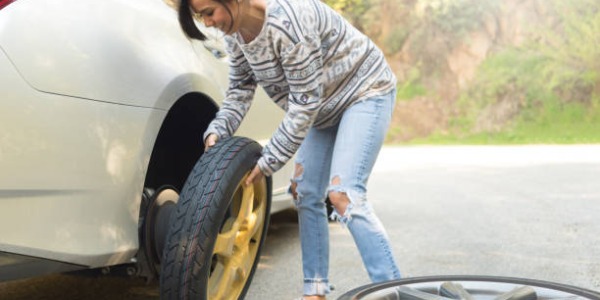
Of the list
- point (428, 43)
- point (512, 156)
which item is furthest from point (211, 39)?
point (428, 43)

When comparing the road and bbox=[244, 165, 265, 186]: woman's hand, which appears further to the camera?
the road

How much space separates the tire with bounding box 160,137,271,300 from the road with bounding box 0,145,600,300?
22.1 inches

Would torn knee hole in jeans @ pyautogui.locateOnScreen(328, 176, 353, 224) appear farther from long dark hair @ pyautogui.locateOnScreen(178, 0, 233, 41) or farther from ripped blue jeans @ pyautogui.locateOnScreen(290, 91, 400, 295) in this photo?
long dark hair @ pyautogui.locateOnScreen(178, 0, 233, 41)

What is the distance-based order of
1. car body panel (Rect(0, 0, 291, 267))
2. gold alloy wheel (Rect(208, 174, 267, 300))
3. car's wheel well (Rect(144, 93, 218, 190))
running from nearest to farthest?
car body panel (Rect(0, 0, 291, 267))
gold alloy wheel (Rect(208, 174, 267, 300))
car's wheel well (Rect(144, 93, 218, 190))

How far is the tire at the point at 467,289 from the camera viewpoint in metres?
1.73

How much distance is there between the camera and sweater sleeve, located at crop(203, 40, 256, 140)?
2.96m

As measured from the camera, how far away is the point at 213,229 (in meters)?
2.60

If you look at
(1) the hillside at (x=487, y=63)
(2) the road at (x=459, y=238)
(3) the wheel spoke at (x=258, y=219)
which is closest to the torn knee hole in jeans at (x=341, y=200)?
(3) the wheel spoke at (x=258, y=219)

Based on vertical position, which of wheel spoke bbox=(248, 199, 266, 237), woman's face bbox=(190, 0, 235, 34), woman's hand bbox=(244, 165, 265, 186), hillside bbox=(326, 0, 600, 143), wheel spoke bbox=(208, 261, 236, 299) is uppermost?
hillside bbox=(326, 0, 600, 143)

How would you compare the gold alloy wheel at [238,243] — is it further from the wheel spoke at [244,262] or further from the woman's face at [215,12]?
the woman's face at [215,12]

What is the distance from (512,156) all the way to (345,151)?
11.2 metres

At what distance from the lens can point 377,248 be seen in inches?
107

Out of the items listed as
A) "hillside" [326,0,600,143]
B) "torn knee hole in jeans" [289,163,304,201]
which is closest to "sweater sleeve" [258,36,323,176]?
"torn knee hole in jeans" [289,163,304,201]

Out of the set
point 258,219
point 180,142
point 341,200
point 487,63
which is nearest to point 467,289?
A: point 341,200
